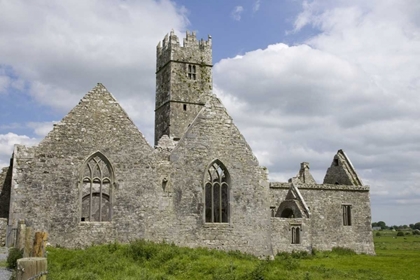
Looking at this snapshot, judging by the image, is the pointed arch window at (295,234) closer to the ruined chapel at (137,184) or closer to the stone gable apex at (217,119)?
the ruined chapel at (137,184)

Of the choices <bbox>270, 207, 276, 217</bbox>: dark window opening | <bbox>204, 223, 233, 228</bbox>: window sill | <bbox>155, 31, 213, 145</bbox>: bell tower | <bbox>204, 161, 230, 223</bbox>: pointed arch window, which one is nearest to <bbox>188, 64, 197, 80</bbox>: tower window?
<bbox>155, 31, 213, 145</bbox>: bell tower

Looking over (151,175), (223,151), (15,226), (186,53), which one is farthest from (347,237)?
(15,226)

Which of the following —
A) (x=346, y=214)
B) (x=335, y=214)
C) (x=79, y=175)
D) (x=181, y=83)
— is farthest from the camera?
(x=181, y=83)

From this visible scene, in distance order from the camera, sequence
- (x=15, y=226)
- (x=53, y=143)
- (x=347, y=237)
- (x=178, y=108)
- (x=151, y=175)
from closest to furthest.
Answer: (x=15, y=226) → (x=53, y=143) → (x=151, y=175) → (x=347, y=237) → (x=178, y=108)

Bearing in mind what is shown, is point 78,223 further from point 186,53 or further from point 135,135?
point 186,53

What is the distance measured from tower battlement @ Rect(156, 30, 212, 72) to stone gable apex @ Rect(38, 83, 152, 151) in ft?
64.3

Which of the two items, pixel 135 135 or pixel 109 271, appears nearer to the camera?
pixel 109 271

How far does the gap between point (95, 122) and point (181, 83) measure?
65.7ft

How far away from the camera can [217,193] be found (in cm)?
2373

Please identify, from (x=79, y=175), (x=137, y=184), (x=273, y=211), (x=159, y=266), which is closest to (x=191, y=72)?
(x=273, y=211)

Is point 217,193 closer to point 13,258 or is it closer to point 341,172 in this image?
point 13,258

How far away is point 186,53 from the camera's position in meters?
41.2

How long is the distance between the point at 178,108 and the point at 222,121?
655 inches

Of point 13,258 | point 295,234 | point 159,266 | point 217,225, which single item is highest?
point 217,225
